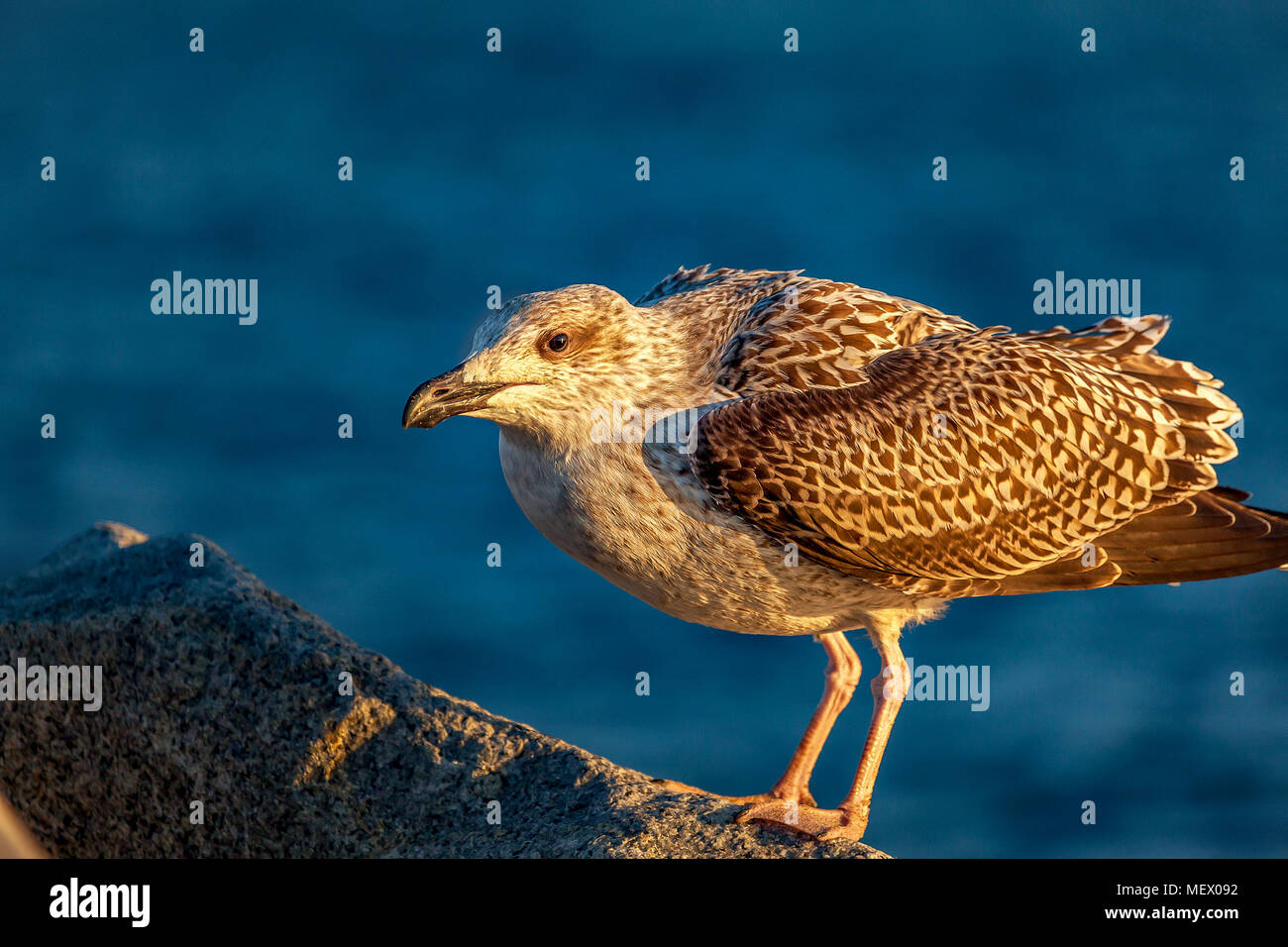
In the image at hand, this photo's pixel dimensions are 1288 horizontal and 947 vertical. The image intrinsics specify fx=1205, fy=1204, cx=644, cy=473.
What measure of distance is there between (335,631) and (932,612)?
3703 millimetres

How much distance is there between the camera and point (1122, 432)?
7.26 m

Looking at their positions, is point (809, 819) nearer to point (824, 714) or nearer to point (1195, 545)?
point (824, 714)

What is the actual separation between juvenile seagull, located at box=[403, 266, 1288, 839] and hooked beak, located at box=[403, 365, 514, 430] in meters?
0.01

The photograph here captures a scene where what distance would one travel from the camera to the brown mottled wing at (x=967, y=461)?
6.53 meters

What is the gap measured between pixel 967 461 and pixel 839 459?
82 centimetres

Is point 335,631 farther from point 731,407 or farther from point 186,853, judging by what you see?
point 731,407

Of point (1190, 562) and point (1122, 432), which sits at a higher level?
point (1122, 432)

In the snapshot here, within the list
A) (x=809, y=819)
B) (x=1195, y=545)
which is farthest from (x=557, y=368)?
(x=1195, y=545)

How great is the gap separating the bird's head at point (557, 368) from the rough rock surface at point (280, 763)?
71.5 inches

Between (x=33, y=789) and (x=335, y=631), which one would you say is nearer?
(x=33, y=789)

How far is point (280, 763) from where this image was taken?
668 centimetres

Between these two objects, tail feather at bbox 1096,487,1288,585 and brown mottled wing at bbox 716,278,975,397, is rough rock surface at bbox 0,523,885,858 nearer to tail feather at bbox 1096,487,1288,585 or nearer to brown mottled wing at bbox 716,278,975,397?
brown mottled wing at bbox 716,278,975,397

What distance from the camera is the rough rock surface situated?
20.9ft
